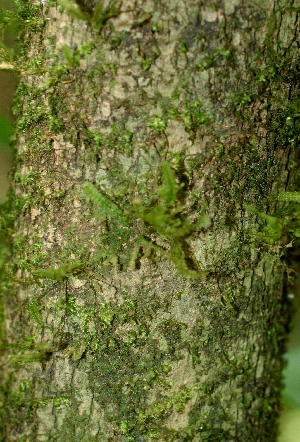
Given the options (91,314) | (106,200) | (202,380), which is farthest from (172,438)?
(106,200)

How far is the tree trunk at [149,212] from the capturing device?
0.86 meters

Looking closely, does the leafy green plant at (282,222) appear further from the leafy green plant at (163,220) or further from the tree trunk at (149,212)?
the leafy green plant at (163,220)

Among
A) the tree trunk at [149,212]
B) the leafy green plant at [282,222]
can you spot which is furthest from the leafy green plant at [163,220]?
the leafy green plant at [282,222]

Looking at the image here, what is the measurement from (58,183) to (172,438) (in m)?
0.83

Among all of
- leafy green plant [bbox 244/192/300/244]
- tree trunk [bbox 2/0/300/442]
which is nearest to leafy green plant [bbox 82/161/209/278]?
tree trunk [bbox 2/0/300/442]

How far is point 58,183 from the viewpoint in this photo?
97 centimetres

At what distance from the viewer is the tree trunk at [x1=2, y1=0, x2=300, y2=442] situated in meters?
0.86

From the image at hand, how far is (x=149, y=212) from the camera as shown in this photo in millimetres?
893

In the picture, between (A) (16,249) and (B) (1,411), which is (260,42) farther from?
(B) (1,411)

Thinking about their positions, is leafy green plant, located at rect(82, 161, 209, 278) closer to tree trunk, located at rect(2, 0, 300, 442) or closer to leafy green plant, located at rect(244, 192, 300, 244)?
tree trunk, located at rect(2, 0, 300, 442)

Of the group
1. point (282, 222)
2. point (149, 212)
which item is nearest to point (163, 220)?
point (149, 212)

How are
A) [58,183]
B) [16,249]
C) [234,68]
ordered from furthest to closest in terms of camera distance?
1. [16,249]
2. [58,183]
3. [234,68]

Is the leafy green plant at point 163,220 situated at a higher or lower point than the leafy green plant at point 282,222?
lower

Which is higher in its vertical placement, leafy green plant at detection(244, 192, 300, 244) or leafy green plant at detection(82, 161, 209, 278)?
leafy green plant at detection(244, 192, 300, 244)
